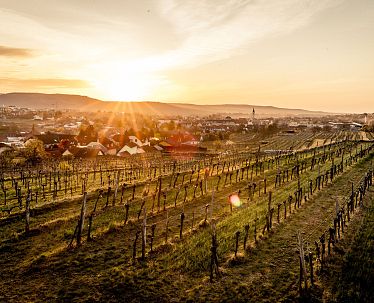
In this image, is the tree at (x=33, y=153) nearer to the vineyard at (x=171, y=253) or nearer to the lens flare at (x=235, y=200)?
the vineyard at (x=171, y=253)

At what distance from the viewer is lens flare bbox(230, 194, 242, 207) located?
25.2 meters

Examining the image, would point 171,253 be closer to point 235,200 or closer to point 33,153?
point 235,200

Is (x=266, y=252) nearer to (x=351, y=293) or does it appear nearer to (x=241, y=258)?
(x=241, y=258)

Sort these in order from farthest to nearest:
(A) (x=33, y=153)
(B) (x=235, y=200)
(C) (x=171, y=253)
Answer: (A) (x=33, y=153)
(B) (x=235, y=200)
(C) (x=171, y=253)

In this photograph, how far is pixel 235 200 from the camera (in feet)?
86.9

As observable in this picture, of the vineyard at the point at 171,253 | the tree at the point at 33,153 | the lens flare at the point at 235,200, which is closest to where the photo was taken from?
the vineyard at the point at 171,253

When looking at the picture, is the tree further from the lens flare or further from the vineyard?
the lens flare

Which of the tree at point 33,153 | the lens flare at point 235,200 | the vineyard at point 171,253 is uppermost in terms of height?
the vineyard at point 171,253

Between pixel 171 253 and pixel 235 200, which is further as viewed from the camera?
pixel 235 200

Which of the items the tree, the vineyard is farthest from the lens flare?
→ the tree

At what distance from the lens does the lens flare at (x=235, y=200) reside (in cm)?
2516

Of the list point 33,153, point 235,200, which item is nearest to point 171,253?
point 235,200

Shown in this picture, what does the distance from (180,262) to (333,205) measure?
13402mm

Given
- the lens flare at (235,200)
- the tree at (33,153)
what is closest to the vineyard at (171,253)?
the lens flare at (235,200)
